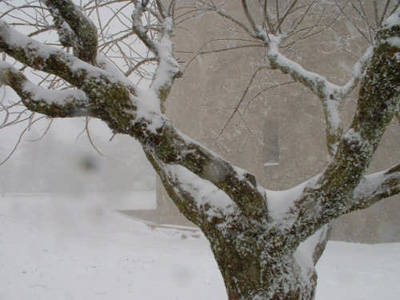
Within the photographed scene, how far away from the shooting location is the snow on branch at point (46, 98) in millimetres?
1995

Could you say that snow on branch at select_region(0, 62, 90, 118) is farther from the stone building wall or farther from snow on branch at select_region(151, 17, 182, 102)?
the stone building wall

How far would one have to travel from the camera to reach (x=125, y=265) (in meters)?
7.30

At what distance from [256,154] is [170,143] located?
10126 mm

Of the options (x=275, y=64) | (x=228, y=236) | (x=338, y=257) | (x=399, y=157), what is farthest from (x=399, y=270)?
(x=228, y=236)

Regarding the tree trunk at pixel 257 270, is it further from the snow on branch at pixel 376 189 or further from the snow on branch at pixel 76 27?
the snow on branch at pixel 76 27

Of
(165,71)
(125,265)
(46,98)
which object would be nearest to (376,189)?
(165,71)

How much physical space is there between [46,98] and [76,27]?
52 cm

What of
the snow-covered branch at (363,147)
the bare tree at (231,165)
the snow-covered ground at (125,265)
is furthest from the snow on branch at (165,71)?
the snow-covered ground at (125,265)

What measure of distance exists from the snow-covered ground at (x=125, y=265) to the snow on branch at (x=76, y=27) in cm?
446

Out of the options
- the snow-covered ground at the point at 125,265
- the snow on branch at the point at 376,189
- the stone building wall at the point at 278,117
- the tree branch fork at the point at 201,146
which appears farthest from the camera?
the stone building wall at the point at 278,117

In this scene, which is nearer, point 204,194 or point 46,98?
point 46,98

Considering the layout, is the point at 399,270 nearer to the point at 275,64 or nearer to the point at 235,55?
the point at 275,64

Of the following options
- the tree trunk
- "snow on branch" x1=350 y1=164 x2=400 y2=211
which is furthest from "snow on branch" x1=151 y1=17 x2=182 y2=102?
"snow on branch" x1=350 y1=164 x2=400 y2=211

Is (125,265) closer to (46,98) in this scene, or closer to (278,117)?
(46,98)
